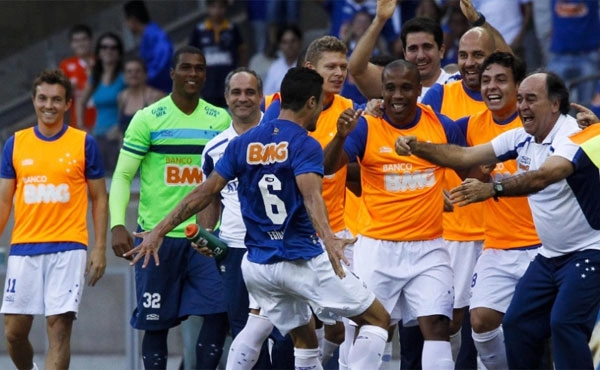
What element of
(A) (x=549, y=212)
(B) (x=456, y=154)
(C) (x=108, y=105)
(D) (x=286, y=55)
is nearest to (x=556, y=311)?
(A) (x=549, y=212)

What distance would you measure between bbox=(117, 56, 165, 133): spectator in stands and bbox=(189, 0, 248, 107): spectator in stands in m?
0.72

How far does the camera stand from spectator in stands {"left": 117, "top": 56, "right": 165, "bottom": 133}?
16.2 meters

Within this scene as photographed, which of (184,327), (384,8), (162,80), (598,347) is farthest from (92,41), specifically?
(598,347)

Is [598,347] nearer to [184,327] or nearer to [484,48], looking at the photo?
[484,48]

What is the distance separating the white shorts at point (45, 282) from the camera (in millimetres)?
11281

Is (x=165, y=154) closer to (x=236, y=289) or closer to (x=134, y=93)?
(x=236, y=289)

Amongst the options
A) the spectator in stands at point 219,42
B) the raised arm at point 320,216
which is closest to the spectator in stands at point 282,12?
the spectator in stands at point 219,42

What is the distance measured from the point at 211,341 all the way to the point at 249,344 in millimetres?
1118

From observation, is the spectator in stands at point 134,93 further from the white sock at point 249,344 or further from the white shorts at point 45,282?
the white sock at point 249,344

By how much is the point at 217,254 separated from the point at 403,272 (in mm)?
1352

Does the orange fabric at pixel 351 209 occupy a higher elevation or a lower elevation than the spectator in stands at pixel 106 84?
lower

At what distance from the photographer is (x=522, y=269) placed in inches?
410

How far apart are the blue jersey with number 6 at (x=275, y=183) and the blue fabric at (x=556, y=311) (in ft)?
4.69

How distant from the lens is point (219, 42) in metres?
16.9
